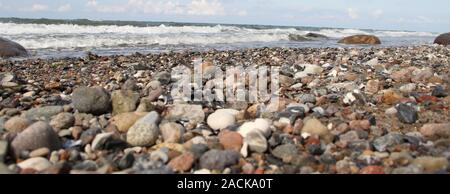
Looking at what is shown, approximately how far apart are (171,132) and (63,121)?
35.8 inches

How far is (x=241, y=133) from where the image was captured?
9.27 ft

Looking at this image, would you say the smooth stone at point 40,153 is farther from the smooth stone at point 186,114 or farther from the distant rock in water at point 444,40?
the distant rock in water at point 444,40

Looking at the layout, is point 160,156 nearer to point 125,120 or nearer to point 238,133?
point 238,133

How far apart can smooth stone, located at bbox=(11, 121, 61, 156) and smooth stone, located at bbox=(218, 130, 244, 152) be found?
1090 mm

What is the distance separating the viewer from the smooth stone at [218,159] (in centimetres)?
236

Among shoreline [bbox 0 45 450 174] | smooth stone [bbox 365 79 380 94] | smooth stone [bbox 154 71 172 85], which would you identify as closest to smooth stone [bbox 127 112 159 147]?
shoreline [bbox 0 45 450 174]

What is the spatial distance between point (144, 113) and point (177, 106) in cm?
34

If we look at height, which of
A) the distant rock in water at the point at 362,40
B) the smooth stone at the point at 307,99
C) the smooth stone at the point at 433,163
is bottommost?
the smooth stone at the point at 433,163

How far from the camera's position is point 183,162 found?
238 cm

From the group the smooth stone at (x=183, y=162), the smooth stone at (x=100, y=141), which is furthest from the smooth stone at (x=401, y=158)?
the smooth stone at (x=100, y=141)

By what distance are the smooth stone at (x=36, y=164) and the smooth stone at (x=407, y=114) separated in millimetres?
2674
